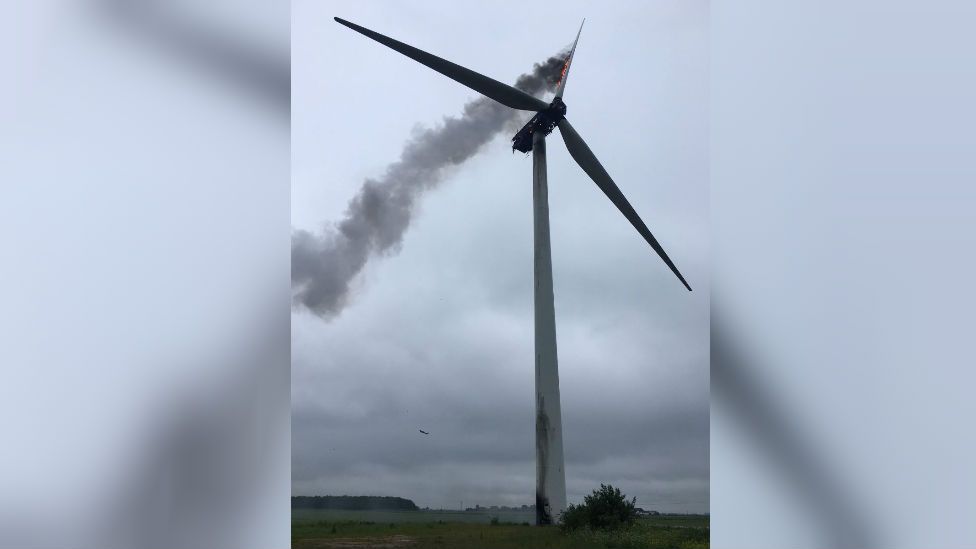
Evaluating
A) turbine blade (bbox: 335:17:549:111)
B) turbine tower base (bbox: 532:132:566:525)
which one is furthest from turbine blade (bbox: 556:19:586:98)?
turbine tower base (bbox: 532:132:566:525)

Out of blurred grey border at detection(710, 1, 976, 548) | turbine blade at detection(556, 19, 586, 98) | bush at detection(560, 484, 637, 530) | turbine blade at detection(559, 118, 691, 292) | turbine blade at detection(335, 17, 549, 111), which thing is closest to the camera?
blurred grey border at detection(710, 1, 976, 548)

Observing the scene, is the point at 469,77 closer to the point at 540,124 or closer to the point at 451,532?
the point at 540,124

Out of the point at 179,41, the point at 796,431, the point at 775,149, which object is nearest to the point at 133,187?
the point at 179,41

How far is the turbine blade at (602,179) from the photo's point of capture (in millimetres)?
6613

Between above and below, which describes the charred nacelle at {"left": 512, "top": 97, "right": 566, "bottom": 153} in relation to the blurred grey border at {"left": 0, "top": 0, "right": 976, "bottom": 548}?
above

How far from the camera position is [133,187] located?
288cm

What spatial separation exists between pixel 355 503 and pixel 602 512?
2085mm

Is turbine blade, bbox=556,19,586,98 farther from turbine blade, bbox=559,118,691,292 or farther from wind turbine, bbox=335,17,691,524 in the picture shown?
turbine blade, bbox=559,118,691,292

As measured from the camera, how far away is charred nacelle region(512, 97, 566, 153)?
741 cm

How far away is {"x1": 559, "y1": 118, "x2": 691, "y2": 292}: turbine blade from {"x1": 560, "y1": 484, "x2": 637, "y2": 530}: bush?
187 centimetres

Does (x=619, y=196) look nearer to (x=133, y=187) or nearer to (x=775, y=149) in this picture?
(x=775, y=149)

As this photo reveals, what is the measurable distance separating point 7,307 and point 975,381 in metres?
3.22

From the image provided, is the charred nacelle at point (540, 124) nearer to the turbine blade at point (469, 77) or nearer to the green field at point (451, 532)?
the turbine blade at point (469, 77)

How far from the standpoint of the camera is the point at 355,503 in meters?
6.71
